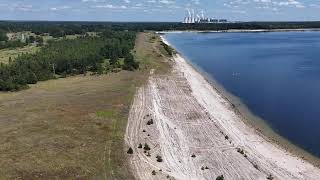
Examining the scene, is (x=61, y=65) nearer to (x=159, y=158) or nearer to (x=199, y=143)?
(x=199, y=143)

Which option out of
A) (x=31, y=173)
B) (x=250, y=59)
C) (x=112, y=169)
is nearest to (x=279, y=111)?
(x=112, y=169)

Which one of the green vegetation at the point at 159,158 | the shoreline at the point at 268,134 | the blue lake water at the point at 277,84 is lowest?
the blue lake water at the point at 277,84

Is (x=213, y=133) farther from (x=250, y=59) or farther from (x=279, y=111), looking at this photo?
(x=250, y=59)

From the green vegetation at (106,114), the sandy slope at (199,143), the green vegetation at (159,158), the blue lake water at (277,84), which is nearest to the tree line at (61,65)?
the blue lake water at (277,84)

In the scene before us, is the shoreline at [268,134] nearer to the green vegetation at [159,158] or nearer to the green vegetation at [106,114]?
the green vegetation at [159,158]

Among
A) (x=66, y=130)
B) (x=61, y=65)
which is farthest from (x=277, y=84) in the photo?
(x=66, y=130)
